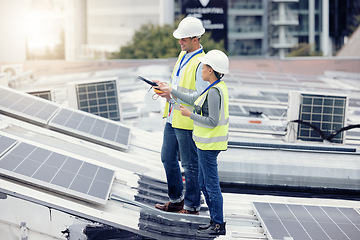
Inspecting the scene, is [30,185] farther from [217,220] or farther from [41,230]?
[217,220]

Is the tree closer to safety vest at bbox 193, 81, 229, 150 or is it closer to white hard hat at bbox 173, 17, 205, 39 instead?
white hard hat at bbox 173, 17, 205, 39

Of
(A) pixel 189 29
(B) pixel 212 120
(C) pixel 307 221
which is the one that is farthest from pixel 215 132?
(C) pixel 307 221

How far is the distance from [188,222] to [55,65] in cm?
2845

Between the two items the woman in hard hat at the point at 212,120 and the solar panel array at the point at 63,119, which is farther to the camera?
the solar panel array at the point at 63,119

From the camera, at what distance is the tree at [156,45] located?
6000cm

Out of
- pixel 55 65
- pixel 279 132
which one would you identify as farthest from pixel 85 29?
pixel 279 132

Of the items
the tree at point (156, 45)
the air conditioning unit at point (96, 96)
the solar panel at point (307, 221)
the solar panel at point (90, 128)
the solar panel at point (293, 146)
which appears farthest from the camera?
the tree at point (156, 45)

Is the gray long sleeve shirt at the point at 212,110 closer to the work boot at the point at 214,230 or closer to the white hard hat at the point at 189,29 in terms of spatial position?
the white hard hat at the point at 189,29

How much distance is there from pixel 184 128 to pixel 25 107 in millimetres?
3532

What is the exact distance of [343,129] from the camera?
9.35 m

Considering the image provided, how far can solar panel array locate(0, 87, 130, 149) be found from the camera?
26.6 ft

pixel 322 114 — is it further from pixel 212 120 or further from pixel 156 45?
pixel 156 45

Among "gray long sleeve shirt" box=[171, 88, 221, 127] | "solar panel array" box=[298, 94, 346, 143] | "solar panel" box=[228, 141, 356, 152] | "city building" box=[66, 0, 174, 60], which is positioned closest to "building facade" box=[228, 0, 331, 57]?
"city building" box=[66, 0, 174, 60]

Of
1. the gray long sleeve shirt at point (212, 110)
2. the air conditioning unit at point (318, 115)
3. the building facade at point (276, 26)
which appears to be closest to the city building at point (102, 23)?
the building facade at point (276, 26)
